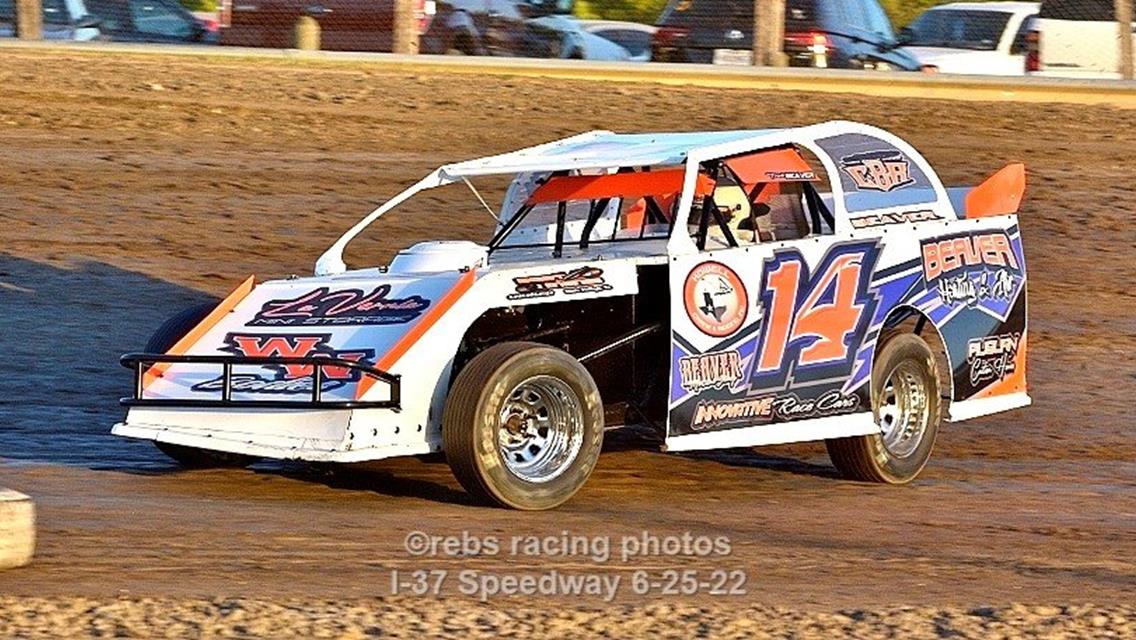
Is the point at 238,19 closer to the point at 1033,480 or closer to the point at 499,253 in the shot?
the point at 499,253

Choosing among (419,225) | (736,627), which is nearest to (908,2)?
(419,225)

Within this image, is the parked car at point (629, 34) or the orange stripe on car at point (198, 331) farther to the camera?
the parked car at point (629, 34)

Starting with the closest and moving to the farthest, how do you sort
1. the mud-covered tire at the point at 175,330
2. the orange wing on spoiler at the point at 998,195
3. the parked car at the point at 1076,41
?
the mud-covered tire at the point at 175,330 → the orange wing on spoiler at the point at 998,195 → the parked car at the point at 1076,41

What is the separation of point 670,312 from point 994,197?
234 cm

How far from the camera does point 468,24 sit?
20.6 m

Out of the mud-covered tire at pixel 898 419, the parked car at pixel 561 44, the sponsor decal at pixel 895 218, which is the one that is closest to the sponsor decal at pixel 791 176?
the sponsor decal at pixel 895 218

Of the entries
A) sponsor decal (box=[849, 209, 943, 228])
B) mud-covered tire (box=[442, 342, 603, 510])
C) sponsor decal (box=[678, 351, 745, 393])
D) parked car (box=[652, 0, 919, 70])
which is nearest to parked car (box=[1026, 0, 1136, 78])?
parked car (box=[652, 0, 919, 70])

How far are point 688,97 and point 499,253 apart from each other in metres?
9.10

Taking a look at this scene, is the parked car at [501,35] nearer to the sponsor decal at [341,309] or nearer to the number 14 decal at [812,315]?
the number 14 decal at [812,315]

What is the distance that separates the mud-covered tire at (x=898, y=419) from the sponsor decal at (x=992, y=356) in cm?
36

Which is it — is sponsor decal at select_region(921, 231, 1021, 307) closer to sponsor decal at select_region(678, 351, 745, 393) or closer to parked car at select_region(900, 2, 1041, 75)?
sponsor decal at select_region(678, 351, 745, 393)

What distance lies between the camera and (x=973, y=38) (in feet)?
71.3

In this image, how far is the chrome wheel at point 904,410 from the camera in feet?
31.9

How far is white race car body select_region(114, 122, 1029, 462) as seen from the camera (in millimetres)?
8469
